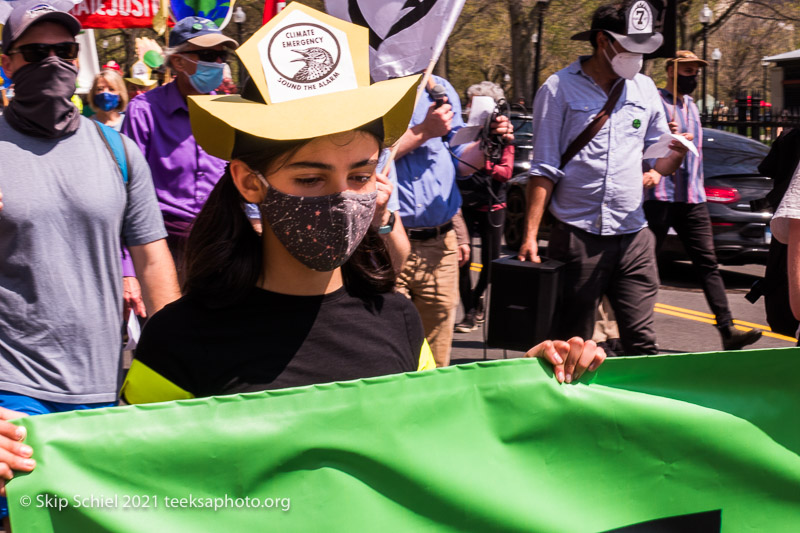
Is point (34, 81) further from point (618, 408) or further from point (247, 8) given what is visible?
point (247, 8)

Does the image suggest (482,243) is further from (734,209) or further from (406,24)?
(406,24)

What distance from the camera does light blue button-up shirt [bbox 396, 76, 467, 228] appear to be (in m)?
5.22

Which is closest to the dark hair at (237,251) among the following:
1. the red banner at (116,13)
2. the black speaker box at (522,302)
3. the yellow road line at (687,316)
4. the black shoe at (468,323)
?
the black speaker box at (522,302)

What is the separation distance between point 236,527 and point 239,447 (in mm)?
153

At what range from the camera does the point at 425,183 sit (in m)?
5.29

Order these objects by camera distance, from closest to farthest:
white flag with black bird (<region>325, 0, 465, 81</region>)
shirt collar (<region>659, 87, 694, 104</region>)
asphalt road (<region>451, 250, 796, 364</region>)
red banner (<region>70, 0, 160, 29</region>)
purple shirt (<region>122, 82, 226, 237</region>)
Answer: white flag with black bird (<region>325, 0, 465, 81</region>), purple shirt (<region>122, 82, 226, 237</region>), shirt collar (<region>659, 87, 694, 104</region>), asphalt road (<region>451, 250, 796, 364</region>), red banner (<region>70, 0, 160, 29</region>)

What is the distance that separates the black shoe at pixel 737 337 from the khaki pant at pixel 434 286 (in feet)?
8.34

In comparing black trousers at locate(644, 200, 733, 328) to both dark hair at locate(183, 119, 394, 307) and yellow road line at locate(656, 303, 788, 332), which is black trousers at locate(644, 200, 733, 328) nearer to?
yellow road line at locate(656, 303, 788, 332)

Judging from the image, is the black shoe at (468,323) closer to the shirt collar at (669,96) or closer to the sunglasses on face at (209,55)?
the shirt collar at (669,96)

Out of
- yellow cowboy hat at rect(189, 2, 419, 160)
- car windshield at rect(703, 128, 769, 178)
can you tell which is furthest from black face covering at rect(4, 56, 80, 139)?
car windshield at rect(703, 128, 769, 178)

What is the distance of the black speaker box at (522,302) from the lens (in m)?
5.04

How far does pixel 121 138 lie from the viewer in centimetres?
338

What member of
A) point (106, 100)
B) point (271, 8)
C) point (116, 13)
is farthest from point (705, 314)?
point (116, 13)

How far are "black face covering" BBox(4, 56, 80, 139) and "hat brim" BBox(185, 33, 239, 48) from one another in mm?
1923
